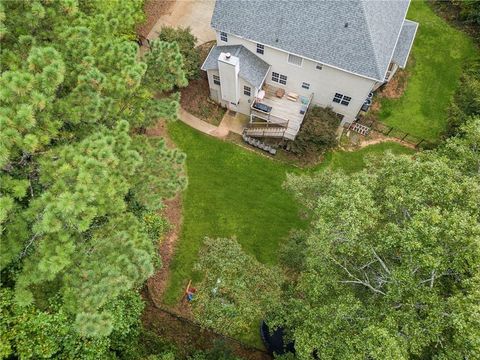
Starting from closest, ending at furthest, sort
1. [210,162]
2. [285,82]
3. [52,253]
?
[52,253] < [210,162] < [285,82]

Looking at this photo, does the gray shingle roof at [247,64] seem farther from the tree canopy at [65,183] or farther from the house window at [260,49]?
the tree canopy at [65,183]

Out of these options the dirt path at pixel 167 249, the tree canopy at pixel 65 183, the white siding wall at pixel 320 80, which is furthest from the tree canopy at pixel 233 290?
the white siding wall at pixel 320 80

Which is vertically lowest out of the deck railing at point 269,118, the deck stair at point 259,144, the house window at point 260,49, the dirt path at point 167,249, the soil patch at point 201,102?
the dirt path at point 167,249

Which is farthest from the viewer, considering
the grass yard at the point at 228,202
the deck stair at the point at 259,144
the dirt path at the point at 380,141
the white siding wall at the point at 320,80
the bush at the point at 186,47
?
the dirt path at the point at 380,141

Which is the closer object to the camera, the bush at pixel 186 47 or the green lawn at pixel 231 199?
the green lawn at pixel 231 199

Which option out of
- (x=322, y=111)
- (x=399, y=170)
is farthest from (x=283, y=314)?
(x=322, y=111)

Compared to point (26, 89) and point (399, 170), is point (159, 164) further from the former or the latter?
point (399, 170)

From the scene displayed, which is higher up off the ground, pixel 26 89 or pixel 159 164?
pixel 26 89

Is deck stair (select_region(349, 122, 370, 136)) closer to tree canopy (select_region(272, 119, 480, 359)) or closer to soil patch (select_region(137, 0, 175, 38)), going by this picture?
tree canopy (select_region(272, 119, 480, 359))
